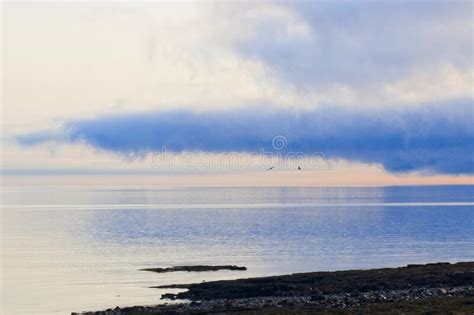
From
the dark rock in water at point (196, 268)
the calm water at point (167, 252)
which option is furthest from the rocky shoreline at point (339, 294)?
the dark rock in water at point (196, 268)

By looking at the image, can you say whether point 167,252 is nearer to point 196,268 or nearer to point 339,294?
point 196,268

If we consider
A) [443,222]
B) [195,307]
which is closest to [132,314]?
[195,307]

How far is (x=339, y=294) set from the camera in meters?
60.5

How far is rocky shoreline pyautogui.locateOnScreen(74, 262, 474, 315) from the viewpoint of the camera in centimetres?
4966

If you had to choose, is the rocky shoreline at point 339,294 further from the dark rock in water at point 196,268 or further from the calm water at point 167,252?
the dark rock in water at point 196,268

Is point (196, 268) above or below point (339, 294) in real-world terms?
above

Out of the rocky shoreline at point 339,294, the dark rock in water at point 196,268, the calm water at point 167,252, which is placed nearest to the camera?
the rocky shoreline at point 339,294

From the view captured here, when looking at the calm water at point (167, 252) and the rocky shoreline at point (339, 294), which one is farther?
the calm water at point (167, 252)

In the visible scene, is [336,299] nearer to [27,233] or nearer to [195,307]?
[195,307]

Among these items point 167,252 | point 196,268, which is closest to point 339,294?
point 196,268

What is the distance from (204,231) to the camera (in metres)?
165

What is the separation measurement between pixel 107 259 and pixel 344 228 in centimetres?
8069

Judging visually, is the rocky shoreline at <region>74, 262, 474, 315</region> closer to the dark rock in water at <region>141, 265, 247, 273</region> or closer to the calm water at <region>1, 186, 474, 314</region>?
the calm water at <region>1, 186, 474, 314</region>

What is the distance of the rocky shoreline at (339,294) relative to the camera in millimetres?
49656
